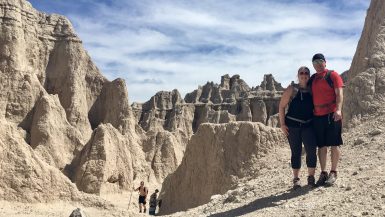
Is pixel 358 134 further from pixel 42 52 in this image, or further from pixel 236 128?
pixel 42 52

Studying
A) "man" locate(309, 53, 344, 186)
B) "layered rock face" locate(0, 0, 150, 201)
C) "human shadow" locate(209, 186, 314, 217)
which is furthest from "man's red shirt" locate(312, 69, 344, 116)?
"layered rock face" locate(0, 0, 150, 201)

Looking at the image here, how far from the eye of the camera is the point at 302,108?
7750 mm

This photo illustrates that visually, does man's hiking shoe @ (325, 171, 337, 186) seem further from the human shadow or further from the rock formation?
the rock formation

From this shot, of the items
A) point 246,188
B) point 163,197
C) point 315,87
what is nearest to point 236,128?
point 163,197

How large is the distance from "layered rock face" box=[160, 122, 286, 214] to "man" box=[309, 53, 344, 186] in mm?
7748

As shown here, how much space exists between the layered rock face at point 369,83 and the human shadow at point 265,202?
512 centimetres

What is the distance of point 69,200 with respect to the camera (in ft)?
48.1

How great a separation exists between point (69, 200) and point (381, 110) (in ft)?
28.9

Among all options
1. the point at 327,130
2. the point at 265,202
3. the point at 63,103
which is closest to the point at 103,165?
the point at 63,103

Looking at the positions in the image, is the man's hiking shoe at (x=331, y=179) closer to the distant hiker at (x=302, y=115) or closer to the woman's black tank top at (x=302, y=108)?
the distant hiker at (x=302, y=115)

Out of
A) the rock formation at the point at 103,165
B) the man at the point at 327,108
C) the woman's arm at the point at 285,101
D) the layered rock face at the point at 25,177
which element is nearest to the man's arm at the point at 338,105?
the man at the point at 327,108

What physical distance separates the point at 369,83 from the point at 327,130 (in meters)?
5.32

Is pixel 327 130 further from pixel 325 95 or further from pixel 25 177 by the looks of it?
pixel 25 177

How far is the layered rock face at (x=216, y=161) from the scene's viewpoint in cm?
1630
